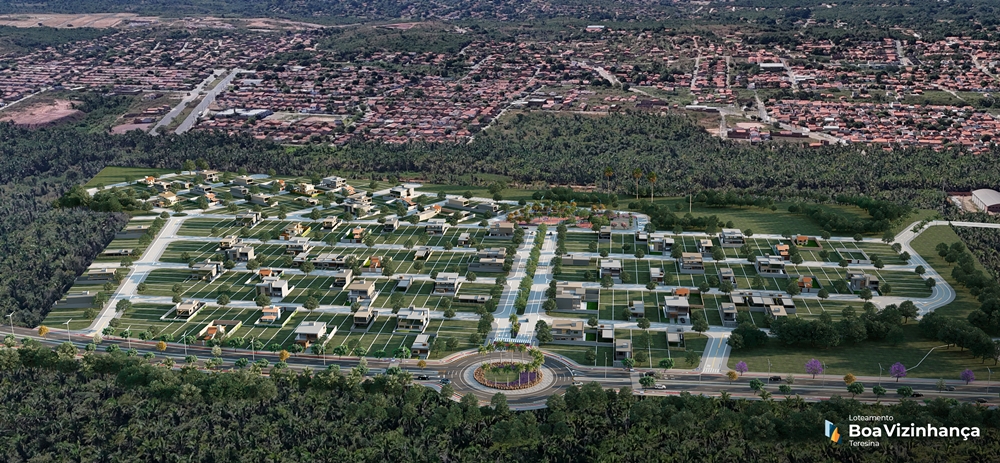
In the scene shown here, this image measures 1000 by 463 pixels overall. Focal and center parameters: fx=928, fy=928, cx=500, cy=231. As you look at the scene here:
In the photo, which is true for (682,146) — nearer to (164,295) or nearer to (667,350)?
(667,350)

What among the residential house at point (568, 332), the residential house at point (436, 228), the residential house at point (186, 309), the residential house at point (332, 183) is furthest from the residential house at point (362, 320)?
the residential house at point (332, 183)

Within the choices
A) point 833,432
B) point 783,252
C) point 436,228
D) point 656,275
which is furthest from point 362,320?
point 783,252

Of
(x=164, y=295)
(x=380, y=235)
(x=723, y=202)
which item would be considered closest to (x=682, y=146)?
(x=723, y=202)

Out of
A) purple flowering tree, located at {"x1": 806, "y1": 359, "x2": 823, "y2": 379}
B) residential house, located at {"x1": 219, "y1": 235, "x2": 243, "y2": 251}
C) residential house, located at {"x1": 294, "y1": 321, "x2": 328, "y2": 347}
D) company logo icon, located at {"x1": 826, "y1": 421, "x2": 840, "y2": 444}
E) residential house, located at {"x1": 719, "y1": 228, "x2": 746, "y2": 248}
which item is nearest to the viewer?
company logo icon, located at {"x1": 826, "y1": 421, "x2": 840, "y2": 444}

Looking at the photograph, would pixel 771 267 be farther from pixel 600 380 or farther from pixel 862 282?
pixel 600 380

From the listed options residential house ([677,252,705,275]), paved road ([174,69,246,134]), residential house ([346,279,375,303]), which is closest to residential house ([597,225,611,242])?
residential house ([677,252,705,275])

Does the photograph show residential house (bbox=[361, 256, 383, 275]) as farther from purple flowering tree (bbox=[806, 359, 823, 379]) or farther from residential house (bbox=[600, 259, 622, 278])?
purple flowering tree (bbox=[806, 359, 823, 379])

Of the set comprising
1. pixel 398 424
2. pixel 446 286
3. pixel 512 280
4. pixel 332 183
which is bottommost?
pixel 332 183

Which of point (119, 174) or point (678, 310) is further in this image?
point (119, 174)
